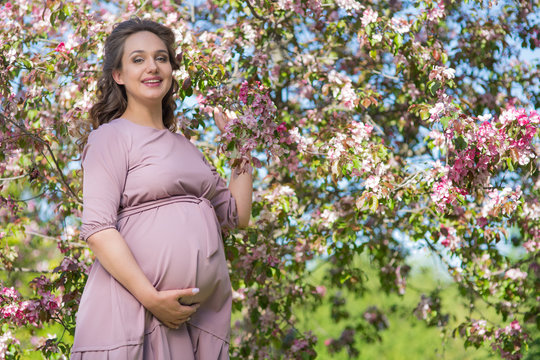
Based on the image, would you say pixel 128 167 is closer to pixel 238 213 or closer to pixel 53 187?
pixel 238 213

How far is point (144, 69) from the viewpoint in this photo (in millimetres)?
2199

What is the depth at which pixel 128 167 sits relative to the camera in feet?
6.72

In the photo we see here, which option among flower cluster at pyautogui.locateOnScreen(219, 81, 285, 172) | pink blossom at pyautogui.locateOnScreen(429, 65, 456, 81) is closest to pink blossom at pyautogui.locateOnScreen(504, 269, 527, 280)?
pink blossom at pyautogui.locateOnScreen(429, 65, 456, 81)

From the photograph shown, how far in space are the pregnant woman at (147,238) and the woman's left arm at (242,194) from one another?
206mm

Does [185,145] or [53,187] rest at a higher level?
[185,145]

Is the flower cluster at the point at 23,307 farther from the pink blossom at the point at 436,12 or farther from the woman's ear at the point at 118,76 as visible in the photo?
the pink blossom at the point at 436,12

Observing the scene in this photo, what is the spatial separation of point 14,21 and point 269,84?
1.65 metres

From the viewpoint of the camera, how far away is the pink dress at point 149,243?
193 cm

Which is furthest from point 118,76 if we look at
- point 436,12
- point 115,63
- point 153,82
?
point 436,12

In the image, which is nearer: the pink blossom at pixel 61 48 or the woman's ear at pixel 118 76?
the woman's ear at pixel 118 76

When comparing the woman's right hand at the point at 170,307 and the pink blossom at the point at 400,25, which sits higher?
the pink blossom at the point at 400,25

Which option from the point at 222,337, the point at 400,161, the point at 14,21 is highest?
the point at 14,21

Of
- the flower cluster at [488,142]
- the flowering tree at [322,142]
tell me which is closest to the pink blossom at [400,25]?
the flowering tree at [322,142]

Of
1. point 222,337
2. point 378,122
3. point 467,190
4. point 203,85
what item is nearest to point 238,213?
point 222,337
